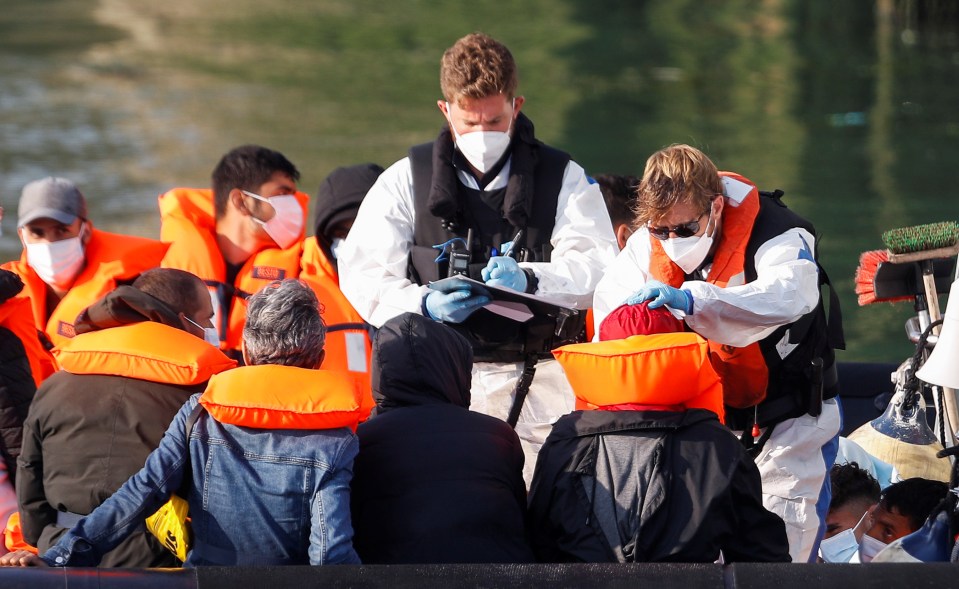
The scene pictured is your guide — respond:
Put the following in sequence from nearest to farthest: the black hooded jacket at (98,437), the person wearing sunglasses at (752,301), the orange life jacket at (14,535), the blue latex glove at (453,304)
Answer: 1. the black hooded jacket at (98,437)
2. the person wearing sunglasses at (752,301)
3. the orange life jacket at (14,535)
4. the blue latex glove at (453,304)

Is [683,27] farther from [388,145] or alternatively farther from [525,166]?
[525,166]

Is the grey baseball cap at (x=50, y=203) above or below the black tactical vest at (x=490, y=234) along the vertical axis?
above

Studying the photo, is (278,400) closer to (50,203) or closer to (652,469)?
(652,469)

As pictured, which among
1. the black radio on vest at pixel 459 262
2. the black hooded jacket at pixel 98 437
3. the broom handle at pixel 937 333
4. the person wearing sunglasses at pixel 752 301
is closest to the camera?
the black hooded jacket at pixel 98 437

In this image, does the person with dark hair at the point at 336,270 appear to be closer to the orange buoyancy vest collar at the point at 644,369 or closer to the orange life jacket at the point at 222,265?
the orange life jacket at the point at 222,265

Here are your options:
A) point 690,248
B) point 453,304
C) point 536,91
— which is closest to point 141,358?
point 453,304

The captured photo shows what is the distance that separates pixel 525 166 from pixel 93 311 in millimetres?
1390

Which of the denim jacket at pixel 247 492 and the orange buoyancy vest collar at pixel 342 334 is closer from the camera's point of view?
the denim jacket at pixel 247 492

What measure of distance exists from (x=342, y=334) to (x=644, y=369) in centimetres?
196

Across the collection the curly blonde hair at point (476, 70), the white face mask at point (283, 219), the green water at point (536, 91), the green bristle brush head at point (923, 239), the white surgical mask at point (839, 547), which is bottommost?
the white surgical mask at point (839, 547)

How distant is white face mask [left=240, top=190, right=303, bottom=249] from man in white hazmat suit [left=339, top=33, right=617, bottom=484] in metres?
0.89

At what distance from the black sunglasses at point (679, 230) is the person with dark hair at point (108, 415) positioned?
3.86 feet

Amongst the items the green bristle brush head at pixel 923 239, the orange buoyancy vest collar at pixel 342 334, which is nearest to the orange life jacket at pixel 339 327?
the orange buoyancy vest collar at pixel 342 334

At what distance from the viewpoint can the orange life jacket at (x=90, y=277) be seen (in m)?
4.57
